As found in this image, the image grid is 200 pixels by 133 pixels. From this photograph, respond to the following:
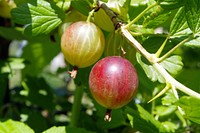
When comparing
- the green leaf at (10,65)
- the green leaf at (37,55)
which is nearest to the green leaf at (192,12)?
the green leaf at (10,65)

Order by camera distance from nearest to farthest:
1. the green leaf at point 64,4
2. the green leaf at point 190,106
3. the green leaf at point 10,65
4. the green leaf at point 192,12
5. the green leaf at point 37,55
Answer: the green leaf at point 190,106 → the green leaf at point 192,12 → the green leaf at point 64,4 → the green leaf at point 10,65 → the green leaf at point 37,55

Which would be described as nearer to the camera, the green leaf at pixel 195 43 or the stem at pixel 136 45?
the stem at pixel 136 45

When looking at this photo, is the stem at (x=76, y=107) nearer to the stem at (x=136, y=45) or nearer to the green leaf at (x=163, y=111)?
the green leaf at (x=163, y=111)

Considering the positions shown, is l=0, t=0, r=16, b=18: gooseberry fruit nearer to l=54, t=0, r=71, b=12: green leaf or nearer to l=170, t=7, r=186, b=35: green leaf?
l=54, t=0, r=71, b=12: green leaf

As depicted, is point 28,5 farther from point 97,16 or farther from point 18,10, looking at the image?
point 97,16

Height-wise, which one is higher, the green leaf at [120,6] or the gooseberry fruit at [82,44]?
the green leaf at [120,6]

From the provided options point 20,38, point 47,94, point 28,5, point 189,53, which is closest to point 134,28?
point 28,5

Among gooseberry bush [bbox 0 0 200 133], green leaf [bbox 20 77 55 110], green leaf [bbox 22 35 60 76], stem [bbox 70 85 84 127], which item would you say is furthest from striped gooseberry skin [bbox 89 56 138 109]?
green leaf [bbox 22 35 60 76]
